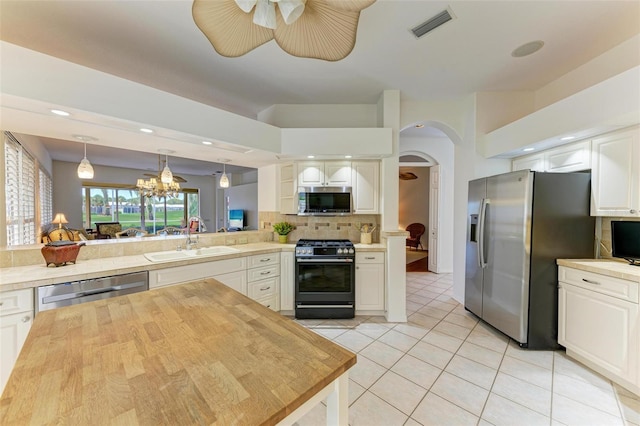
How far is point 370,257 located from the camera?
316 cm

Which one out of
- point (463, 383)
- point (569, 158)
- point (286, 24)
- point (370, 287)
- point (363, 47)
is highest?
point (363, 47)

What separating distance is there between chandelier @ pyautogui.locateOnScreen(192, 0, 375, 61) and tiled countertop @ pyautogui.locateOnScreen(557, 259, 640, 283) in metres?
2.64

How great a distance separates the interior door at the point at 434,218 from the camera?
5219 millimetres

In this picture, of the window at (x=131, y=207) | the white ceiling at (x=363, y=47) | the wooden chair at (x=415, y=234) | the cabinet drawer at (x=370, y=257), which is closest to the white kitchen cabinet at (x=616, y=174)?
the white ceiling at (x=363, y=47)

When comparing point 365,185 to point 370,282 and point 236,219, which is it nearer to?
point 370,282

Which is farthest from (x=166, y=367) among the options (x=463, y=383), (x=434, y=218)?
(x=434, y=218)

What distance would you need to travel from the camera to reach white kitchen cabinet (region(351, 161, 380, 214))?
3.44 metres

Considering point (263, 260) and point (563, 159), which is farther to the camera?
point (263, 260)

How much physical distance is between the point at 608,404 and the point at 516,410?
70 centimetres

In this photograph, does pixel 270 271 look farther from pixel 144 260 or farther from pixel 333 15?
pixel 333 15

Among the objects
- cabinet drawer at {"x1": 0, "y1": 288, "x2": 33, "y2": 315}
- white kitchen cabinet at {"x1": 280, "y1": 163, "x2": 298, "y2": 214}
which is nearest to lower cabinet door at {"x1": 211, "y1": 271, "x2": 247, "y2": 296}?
white kitchen cabinet at {"x1": 280, "y1": 163, "x2": 298, "y2": 214}

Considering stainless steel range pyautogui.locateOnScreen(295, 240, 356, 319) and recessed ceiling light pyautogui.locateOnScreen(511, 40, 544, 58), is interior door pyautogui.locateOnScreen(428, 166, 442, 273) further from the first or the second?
stainless steel range pyautogui.locateOnScreen(295, 240, 356, 319)

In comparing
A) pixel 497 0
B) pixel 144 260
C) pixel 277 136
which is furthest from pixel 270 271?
pixel 497 0

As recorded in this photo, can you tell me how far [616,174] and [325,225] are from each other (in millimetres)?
3041
